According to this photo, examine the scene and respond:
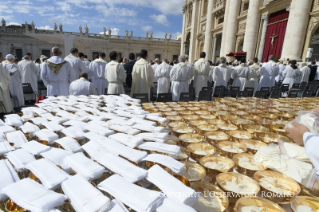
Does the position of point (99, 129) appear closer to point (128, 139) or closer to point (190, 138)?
point (128, 139)

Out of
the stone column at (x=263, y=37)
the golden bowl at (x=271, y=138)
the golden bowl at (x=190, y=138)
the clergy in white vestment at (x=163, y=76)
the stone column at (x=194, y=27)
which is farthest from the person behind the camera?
the stone column at (x=194, y=27)

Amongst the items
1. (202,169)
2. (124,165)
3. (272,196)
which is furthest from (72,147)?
(272,196)

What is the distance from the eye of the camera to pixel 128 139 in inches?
52.8

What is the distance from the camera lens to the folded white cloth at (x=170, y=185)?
0.83 metres

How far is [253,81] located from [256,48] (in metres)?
9.55

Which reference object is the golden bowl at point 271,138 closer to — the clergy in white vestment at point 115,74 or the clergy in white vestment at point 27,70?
the clergy in white vestment at point 115,74

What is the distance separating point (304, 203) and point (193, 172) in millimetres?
581

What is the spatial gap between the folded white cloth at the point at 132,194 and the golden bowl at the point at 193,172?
0.30 m

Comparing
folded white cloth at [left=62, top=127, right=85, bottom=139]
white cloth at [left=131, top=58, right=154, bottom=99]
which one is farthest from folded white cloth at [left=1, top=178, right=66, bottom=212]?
white cloth at [left=131, top=58, right=154, bottom=99]

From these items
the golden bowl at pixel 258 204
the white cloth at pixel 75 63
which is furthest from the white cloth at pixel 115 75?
the golden bowl at pixel 258 204

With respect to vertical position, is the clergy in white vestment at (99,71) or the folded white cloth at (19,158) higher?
the clergy in white vestment at (99,71)

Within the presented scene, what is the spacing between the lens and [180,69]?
6457 mm

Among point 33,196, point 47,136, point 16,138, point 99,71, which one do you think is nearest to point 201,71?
point 99,71

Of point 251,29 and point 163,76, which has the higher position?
point 251,29
